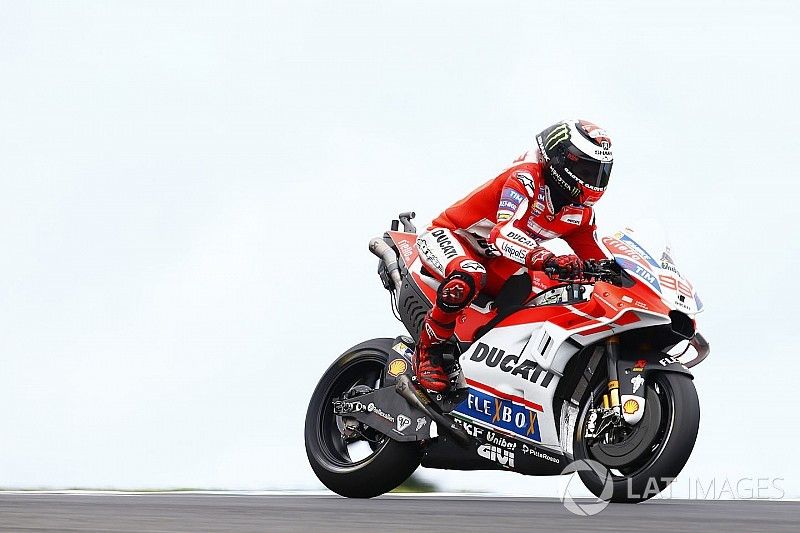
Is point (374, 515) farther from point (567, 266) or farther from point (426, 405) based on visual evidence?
point (426, 405)

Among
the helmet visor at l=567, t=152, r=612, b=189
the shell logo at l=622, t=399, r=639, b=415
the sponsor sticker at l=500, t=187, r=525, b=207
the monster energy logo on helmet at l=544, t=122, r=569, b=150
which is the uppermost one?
the monster energy logo on helmet at l=544, t=122, r=569, b=150

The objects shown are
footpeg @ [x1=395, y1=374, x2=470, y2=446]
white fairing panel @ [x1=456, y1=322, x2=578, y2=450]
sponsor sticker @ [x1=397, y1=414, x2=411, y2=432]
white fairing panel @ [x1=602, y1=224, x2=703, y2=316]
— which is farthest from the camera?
sponsor sticker @ [x1=397, y1=414, x2=411, y2=432]

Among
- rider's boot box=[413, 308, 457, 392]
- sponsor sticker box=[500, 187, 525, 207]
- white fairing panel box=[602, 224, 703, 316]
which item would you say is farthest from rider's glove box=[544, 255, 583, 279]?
rider's boot box=[413, 308, 457, 392]

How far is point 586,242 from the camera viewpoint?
310 inches

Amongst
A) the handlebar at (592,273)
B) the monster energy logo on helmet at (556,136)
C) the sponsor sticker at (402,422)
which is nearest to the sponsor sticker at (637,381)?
the handlebar at (592,273)

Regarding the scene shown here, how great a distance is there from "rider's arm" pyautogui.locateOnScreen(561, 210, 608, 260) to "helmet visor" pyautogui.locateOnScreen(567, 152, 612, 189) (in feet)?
1.94

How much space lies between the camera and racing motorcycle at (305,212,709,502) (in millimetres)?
6445

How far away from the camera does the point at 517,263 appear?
754 centimetres

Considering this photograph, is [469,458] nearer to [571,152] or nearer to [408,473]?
[408,473]

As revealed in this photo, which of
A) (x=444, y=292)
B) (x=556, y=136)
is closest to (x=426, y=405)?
(x=444, y=292)

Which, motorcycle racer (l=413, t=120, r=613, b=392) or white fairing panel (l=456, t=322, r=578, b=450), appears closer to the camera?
→ white fairing panel (l=456, t=322, r=578, b=450)

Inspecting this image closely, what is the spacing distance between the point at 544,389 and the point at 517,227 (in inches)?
38.5

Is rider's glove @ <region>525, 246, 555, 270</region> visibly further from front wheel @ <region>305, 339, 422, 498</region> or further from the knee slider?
front wheel @ <region>305, 339, 422, 498</region>

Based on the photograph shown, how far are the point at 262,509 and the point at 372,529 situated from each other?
4.99 feet
